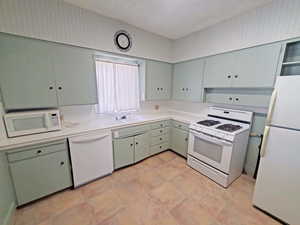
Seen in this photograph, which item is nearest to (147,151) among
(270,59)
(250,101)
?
(250,101)

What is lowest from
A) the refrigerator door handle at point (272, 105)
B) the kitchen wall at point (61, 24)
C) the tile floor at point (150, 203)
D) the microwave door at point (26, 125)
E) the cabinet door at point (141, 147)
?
the tile floor at point (150, 203)

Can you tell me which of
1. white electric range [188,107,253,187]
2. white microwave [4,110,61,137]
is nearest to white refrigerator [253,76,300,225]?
white electric range [188,107,253,187]

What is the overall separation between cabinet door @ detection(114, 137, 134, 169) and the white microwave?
3.10ft

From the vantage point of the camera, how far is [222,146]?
6.20ft

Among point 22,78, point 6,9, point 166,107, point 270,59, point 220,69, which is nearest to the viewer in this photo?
point 6,9

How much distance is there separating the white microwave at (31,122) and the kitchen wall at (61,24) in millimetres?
992

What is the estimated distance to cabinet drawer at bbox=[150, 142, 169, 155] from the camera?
9.02 feet

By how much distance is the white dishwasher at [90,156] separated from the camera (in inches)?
71.2

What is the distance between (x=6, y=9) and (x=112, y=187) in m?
2.66

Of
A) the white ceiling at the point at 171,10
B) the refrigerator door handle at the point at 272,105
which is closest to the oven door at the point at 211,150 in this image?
the refrigerator door handle at the point at 272,105

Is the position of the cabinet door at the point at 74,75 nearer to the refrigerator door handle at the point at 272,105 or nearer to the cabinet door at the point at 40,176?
the cabinet door at the point at 40,176

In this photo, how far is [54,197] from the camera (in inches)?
68.6

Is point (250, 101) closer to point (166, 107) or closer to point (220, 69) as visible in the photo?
point (220, 69)

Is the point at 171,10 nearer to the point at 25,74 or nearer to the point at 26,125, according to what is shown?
the point at 25,74
